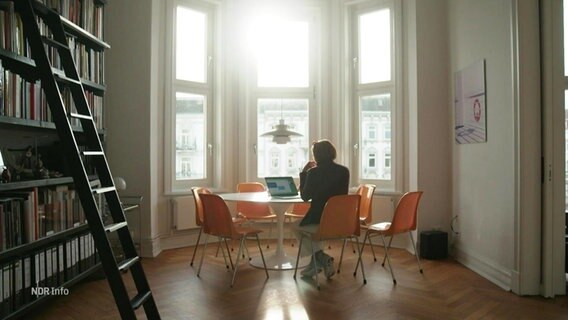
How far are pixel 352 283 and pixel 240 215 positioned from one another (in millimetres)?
1705

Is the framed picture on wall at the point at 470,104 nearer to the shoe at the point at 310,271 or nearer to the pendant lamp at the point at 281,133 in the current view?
the pendant lamp at the point at 281,133

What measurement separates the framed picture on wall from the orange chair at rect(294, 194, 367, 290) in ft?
5.12

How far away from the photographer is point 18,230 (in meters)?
2.64

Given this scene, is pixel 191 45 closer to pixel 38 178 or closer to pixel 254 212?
pixel 254 212

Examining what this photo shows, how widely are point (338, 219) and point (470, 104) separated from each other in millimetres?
2007

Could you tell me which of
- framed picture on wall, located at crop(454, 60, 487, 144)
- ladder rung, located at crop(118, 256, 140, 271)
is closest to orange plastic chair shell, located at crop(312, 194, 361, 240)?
framed picture on wall, located at crop(454, 60, 487, 144)

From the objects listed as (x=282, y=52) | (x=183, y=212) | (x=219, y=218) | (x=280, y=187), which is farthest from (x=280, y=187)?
(x=282, y=52)

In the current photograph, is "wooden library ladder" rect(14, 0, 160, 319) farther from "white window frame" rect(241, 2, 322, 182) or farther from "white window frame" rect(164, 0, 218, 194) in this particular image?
"white window frame" rect(241, 2, 322, 182)

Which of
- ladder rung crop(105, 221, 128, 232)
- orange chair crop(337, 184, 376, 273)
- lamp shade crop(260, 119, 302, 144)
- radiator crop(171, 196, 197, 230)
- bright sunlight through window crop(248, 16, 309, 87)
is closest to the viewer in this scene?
ladder rung crop(105, 221, 128, 232)

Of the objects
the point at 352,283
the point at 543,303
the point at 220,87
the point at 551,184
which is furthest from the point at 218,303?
the point at 220,87

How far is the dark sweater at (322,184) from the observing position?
12.1 ft

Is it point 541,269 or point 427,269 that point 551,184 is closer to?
point 541,269

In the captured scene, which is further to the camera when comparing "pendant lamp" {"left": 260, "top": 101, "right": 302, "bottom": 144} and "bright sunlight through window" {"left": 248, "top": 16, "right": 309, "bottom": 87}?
"bright sunlight through window" {"left": 248, "top": 16, "right": 309, "bottom": 87}

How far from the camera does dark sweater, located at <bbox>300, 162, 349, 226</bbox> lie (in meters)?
3.70
